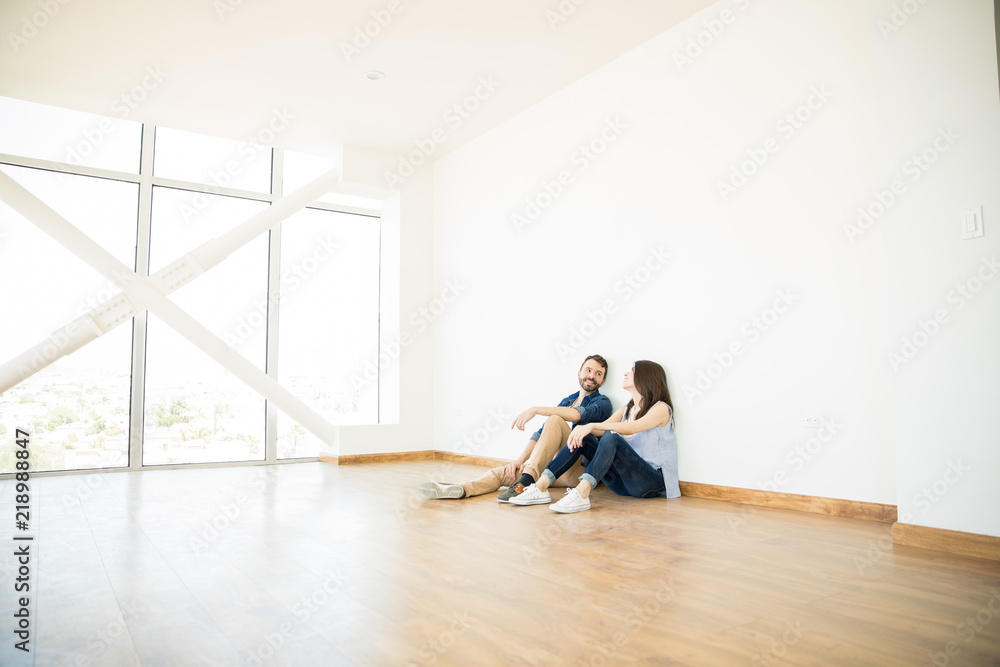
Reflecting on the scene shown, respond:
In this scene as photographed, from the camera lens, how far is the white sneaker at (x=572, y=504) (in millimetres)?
3375

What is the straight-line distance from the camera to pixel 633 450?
380cm

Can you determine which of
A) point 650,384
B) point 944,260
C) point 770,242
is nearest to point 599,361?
point 650,384

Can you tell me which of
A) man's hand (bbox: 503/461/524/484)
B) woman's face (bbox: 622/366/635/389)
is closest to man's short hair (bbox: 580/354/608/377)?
woman's face (bbox: 622/366/635/389)

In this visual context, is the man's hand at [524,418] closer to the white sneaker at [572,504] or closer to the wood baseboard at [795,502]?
the white sneaker at [572,504]

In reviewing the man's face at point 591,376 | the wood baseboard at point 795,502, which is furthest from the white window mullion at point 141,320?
the wood baseboard at point 795,502

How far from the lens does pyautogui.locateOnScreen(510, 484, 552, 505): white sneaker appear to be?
360cm

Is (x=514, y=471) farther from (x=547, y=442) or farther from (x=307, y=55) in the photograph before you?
(x=307, y=55)

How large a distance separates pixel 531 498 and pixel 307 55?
11.9ft

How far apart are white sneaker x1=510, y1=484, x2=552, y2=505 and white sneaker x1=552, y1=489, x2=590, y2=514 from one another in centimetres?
20

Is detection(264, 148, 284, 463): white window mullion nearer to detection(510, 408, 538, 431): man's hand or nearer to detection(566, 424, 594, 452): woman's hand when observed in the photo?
detection(510, 408, 538, 431): man's hand

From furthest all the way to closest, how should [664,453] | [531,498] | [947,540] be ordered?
[664,453]
[531,498]
[947,540]

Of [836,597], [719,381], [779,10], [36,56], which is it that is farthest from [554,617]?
[36,56]

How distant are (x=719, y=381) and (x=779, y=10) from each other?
86.3 inches

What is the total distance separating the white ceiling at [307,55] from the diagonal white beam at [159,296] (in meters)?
0.85
